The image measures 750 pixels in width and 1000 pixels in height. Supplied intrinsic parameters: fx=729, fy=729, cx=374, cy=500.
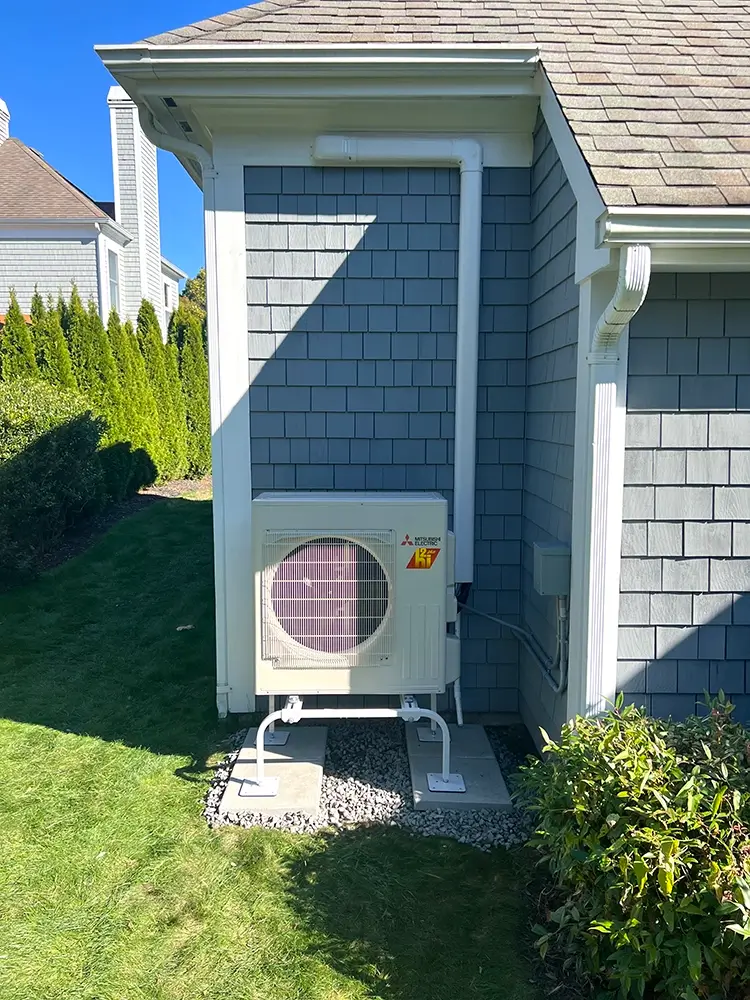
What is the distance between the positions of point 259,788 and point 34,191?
1342cm

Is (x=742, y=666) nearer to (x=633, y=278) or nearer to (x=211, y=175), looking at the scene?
(x=633, y=278)

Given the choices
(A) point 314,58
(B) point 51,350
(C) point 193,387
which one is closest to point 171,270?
(C) point 193,387

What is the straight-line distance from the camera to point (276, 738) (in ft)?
12.1

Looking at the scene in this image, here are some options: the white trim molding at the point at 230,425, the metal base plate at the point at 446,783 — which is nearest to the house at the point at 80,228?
the white trim molding at the point at 230,425

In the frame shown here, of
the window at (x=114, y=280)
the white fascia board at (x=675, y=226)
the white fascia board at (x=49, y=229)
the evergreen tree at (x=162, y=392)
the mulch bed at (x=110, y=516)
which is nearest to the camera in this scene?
the white fascia board at (x=675, y=226)

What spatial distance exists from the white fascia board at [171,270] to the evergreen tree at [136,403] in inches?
331

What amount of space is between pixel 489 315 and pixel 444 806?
7.89 feet

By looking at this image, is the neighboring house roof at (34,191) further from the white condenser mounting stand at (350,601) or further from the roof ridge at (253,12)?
the white condenser mounting stand at (350,601)

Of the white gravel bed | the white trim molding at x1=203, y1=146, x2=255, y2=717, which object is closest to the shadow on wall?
the white gravel bed

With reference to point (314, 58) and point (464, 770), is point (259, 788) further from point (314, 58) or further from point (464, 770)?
point (314, 58)

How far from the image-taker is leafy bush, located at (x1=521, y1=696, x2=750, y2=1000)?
1.83 metres

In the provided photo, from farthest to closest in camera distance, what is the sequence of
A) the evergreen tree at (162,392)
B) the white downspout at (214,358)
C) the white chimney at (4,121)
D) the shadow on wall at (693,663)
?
the white chimney at (4,121) → the evergreen tree at (162,392) → the white downspout at (214,358) → the shadow on wall at (693,663)

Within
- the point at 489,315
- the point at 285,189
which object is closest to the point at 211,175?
the point at 285,189

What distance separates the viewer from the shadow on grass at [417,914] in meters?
2.20
